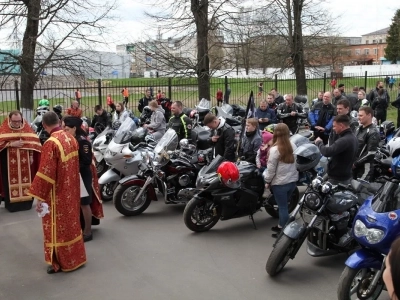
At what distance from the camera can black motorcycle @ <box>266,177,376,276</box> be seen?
16.1ft

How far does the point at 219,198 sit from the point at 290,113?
19.0 ft

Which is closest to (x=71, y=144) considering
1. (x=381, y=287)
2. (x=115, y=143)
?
(x=115, y=143)

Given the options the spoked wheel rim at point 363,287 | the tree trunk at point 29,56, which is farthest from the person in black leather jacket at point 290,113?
the tree trunk at point 29,56

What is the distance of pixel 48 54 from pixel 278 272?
12.9m

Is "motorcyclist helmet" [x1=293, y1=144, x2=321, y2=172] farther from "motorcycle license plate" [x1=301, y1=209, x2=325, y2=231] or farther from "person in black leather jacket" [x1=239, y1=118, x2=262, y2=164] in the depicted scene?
"person in black leather jacket" [x1=239, y1=118, x2=262, y2=164]

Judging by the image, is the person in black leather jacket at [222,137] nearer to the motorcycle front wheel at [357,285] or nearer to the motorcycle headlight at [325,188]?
the motorcycle headlight at [325,188]

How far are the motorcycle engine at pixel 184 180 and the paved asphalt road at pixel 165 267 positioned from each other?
0.64 meters

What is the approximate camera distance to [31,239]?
6594 millimetres

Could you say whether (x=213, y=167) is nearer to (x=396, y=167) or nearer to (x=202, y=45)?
(x=396, y=167)

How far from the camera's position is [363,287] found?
425 cm

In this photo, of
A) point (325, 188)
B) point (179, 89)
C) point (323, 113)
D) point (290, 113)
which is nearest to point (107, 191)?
point (325, 188)

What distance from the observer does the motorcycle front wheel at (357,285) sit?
13.6 ft

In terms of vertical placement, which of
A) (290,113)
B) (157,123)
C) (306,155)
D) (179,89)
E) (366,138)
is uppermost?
(179,89)

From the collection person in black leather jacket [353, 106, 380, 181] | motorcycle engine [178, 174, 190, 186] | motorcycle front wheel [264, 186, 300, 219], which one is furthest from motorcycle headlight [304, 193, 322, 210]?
motorcycle engine [178, 174, 190, 186]
